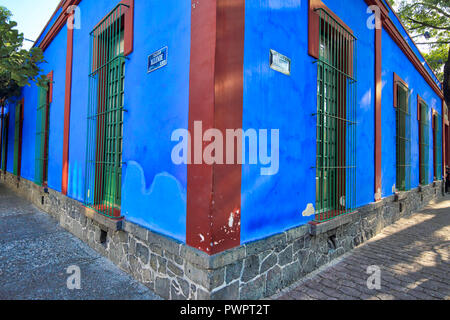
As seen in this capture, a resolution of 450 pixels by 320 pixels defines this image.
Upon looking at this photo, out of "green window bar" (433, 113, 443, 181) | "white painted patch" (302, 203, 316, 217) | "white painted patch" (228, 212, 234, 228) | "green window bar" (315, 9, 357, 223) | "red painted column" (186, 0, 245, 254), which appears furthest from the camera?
"green window bar" (433, 113, 443, 181)

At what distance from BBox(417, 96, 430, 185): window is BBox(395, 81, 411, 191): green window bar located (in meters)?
1.72

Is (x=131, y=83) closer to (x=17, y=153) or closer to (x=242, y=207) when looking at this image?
(x=242, y=207)

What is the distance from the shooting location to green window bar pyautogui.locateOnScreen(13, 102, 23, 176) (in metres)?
8.89

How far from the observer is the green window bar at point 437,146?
1036 centimetres

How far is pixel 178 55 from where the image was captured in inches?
103

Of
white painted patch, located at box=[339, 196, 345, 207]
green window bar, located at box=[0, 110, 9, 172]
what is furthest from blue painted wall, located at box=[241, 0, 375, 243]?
green window bar, located at box=[0, 110, 9, 172]

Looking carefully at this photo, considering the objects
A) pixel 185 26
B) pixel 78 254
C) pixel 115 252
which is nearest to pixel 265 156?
pixel 185 26

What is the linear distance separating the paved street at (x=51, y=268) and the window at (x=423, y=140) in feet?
31.7

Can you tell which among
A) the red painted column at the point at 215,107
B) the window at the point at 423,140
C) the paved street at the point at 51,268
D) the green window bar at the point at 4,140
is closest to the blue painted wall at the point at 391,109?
the window at the point at 423,140

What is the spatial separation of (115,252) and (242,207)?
7.23ft

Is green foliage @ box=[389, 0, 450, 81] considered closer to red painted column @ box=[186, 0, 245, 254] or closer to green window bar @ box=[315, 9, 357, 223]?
green window bar @ box=[315, 9, 357, 223]

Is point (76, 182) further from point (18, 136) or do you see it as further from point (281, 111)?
point (18, 136)

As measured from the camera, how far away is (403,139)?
678 centimetres

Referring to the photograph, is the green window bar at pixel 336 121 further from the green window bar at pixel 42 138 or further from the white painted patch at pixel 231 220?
the green window bar at pixel 42 138
